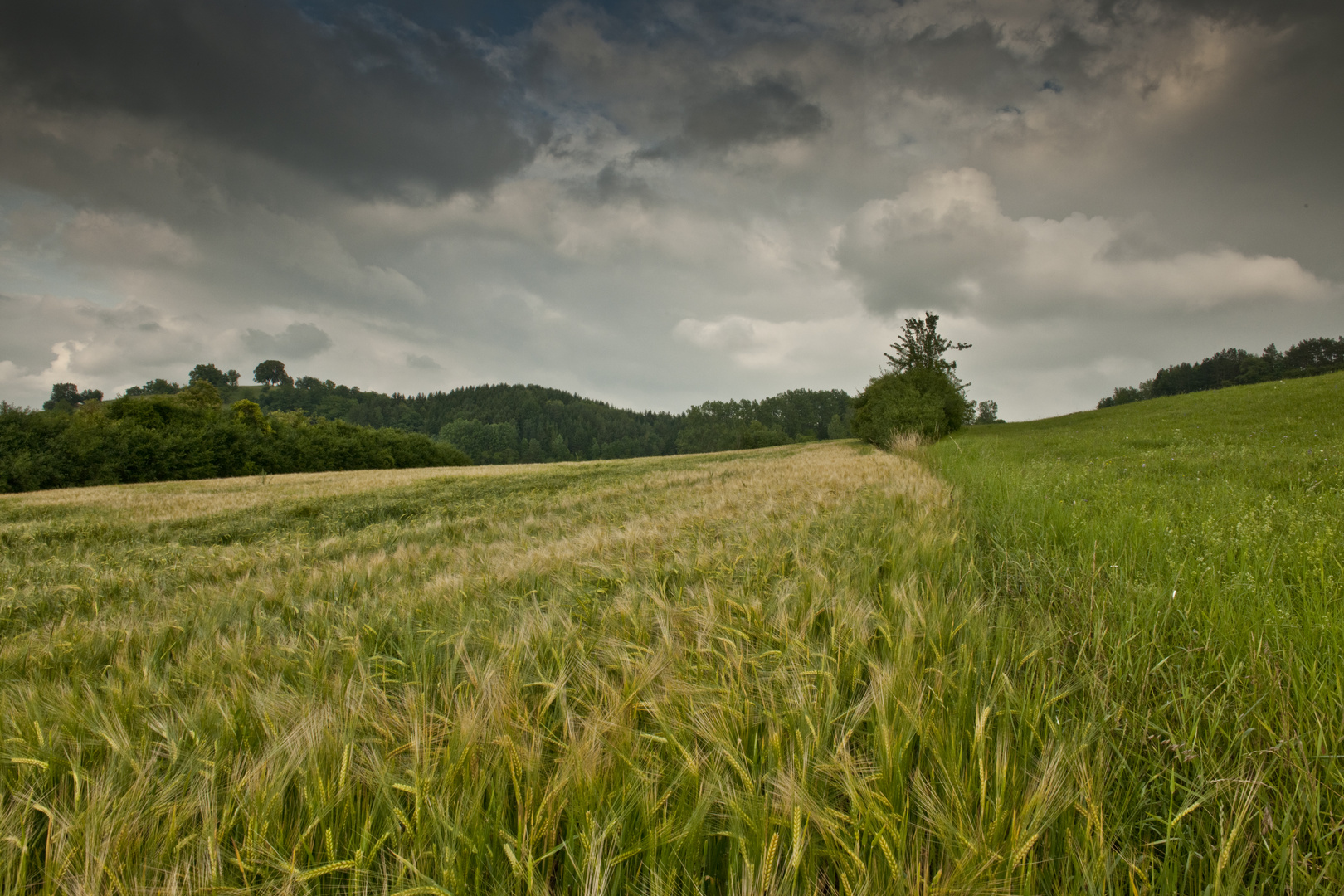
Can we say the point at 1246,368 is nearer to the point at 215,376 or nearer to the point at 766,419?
the point at 766,419

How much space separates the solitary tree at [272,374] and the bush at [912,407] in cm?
15486

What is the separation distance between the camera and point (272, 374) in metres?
135

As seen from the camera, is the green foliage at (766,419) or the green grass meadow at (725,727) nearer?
the green grass meadow at (725,727)

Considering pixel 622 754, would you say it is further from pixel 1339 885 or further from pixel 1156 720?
pixel 1156 720

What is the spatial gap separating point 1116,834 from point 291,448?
61168 mm

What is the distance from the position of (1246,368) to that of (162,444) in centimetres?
14651

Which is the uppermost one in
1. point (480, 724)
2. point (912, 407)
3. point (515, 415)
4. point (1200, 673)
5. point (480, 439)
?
point (515, 415)

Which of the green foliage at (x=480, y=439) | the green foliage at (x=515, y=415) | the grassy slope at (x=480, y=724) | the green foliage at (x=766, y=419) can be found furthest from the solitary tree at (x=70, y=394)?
the grassy slope at (x=480, y=724)

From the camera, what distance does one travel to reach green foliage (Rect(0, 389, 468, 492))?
109 ft

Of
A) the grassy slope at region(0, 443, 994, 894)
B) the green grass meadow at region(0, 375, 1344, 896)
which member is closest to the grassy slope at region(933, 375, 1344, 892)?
the green grass meadow at region(0, 375, 1344, 896)

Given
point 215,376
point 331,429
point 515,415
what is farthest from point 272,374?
point 331,429

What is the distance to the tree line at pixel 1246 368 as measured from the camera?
76.9 m

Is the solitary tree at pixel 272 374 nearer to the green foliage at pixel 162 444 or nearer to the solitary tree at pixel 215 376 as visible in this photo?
the solitary tree at pixel 215 376

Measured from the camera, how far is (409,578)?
376cm
